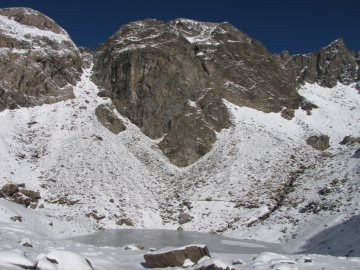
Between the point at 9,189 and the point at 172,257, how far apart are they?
1026 inches

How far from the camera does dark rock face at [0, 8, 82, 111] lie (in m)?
51.2

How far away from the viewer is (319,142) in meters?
53.0

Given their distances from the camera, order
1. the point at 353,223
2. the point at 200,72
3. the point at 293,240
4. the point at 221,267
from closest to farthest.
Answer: the point at 221,267, the point at 353,223, the point at 293,240, the point at 200,72

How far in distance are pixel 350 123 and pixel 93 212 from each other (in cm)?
5463

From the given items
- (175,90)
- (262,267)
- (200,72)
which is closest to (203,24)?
(200,72)

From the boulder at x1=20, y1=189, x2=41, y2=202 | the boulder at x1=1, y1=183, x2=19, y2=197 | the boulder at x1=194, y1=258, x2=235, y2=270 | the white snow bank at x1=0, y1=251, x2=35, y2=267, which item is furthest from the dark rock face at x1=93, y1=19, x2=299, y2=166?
the white snow bank at x1=0, y1=251, x2=35, y2=267

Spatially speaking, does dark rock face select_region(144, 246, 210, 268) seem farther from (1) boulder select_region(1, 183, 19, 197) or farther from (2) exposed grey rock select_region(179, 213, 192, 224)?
(1) boulder select_region(1, 183, 19, 197)

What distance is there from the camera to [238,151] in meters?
50.1

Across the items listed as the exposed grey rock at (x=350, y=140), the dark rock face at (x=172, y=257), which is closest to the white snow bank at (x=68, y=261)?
the dark rock face at (x=172, y=257)

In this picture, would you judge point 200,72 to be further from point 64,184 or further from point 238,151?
point 64,184

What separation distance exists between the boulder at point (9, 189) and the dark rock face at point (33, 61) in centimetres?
2139

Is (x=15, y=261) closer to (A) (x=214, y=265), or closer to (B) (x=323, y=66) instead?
(A) (x=214, y=265)

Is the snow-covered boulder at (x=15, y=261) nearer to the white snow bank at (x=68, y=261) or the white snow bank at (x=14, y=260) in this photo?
the white snow bank at (x=14, y=260)

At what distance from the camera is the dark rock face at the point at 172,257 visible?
35.3 feet
